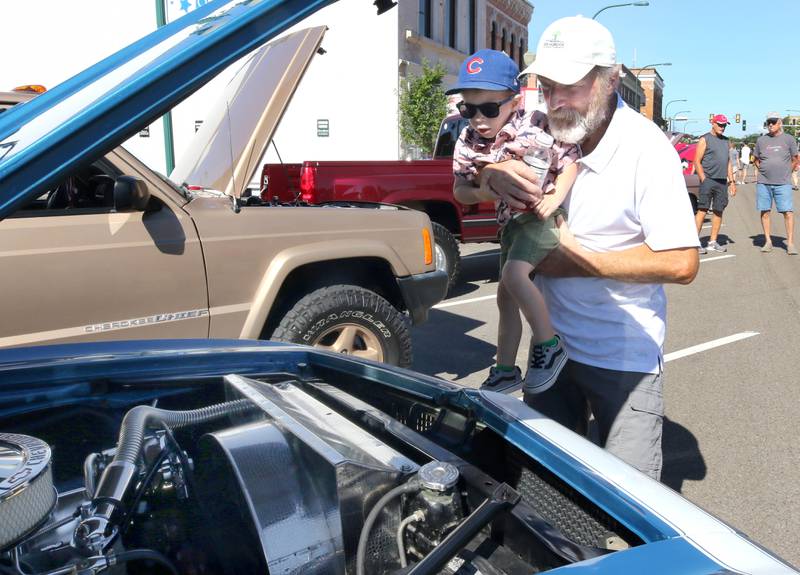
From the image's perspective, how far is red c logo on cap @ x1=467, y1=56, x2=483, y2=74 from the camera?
305 centimetres

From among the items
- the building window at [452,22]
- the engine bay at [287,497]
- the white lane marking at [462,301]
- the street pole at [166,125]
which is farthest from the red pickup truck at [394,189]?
the building window at [452,22]

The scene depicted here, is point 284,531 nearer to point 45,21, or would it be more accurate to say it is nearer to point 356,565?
point 356,565

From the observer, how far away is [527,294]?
2.81 metres

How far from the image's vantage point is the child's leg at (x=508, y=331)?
3143 mm

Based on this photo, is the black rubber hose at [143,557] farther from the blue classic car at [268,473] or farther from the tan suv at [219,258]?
the tan suv at [219,258]

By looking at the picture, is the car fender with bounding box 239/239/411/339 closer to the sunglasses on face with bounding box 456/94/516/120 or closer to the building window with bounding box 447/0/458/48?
the sunglasses on face with bounding box 456/94/516/120

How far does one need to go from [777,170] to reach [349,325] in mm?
8674

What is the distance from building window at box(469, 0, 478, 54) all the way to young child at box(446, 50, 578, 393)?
96.4ft

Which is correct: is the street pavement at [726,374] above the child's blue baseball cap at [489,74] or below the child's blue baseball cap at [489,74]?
below

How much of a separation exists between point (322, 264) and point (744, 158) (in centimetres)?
3564

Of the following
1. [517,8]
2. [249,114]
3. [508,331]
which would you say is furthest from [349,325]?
[517,8]

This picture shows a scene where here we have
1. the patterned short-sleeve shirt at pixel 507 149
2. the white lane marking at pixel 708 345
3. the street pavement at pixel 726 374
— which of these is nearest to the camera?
the patterned short-sleeve shirt at pixel 507 149

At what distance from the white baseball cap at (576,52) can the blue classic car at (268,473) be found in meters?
0.69

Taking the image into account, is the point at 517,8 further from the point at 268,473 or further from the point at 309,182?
the point at 268,473
